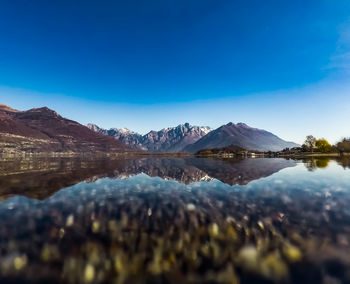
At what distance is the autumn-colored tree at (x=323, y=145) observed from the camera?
14212 cm

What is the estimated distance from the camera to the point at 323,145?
14475 centimetres

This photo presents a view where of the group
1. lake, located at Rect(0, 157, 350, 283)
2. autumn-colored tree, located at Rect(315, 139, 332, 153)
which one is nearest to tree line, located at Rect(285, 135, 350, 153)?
autumn-colored tree, located at Rect(315, 139, 332, 153)

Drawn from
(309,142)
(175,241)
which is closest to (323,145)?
(309,142)

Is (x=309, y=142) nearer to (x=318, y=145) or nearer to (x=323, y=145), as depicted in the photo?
(x=318, y=145)

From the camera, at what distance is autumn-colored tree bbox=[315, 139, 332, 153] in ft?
466

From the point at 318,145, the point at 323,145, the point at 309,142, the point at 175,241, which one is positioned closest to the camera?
the point at 175,241

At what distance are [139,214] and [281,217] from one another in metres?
7.15

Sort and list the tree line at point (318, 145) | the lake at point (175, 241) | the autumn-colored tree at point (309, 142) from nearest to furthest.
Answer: the lake at point (175, 241), the tree line at point (318, 145), the autumn-colored tree at point (309, 142)

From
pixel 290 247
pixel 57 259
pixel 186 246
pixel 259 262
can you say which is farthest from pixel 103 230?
pixel 290 247

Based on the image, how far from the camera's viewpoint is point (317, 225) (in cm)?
762

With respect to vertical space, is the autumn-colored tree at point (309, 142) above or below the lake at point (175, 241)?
above

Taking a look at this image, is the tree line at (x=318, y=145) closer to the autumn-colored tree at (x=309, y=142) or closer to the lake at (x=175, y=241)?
the autumn-colored tree at (x=309, y=142)

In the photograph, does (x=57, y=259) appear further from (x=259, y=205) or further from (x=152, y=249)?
(x=259, y=205)

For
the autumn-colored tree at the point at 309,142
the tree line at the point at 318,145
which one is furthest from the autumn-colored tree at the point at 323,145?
the autumn-colored tree at the point at 309,142
